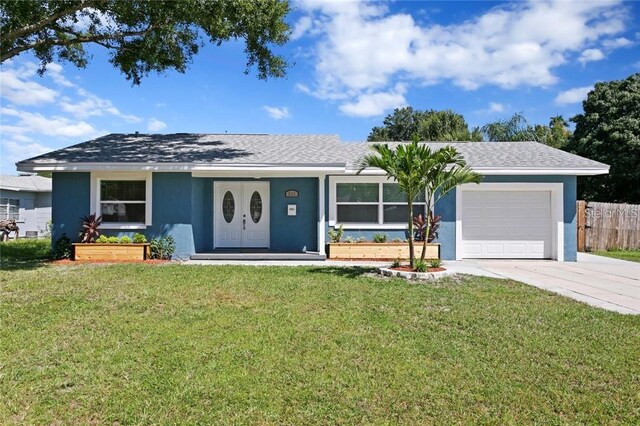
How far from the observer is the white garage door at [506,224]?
1316cm

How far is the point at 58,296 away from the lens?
7.00m

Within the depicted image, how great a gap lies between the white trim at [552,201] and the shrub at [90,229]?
1107cm

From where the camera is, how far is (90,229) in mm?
12070

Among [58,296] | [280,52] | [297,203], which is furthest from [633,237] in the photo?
[58,296]

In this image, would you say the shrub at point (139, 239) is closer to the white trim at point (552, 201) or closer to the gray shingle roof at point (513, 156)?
the gray shingle roof at point (513, 156)

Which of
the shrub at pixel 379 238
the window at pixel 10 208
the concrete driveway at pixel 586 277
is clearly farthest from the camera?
the window at pixel 10 208

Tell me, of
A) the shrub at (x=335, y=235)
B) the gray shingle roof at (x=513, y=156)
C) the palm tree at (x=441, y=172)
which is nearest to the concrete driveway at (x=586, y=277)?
the palm tree at (x=441, y=172)

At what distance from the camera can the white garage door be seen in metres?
13.2

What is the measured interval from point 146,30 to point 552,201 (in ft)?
46.0

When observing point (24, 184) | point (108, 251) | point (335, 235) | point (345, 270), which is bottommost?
point (345, 270)

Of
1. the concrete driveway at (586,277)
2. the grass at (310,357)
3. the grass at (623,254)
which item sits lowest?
the grass at (310,357)

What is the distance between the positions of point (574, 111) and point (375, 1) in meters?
18.6

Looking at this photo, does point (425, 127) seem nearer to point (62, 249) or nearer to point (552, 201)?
point (552, 201)

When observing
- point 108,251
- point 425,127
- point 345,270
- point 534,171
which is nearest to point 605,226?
point 534,171
